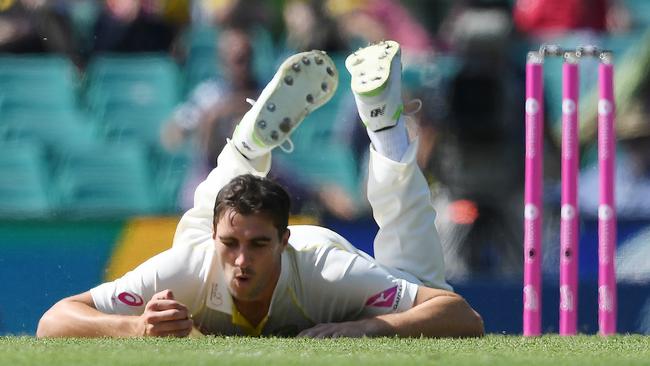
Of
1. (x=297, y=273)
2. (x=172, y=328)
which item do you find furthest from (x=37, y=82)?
(x=172, y=328)

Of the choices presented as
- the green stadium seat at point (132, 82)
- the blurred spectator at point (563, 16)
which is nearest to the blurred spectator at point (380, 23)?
the blurred spectator at point (563, 16)

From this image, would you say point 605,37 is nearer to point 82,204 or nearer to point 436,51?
point 436,51

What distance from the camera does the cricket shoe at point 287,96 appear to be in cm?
642

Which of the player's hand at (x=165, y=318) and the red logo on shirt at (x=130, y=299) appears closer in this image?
the player's hand at (x=165, y=318)

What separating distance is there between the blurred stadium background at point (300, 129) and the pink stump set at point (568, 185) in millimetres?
1546

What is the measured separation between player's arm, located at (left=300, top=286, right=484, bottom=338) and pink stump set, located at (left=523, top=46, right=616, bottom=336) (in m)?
0.67

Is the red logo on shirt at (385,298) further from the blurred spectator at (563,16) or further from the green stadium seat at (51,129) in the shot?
the green stadium seat at (51,129)

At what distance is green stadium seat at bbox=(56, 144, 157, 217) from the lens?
900 cm

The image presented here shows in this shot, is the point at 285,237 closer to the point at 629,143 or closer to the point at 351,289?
the point at 351,289

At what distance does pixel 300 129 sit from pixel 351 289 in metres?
3.42

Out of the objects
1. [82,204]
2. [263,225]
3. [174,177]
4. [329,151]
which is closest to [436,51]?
[329,151]

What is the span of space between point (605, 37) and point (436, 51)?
3.29 ft

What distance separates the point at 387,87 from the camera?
238 inches

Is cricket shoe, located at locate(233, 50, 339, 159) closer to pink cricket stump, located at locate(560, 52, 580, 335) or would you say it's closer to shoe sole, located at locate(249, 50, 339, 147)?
shoe sole, located at locate(249, 50, 339, 147)
